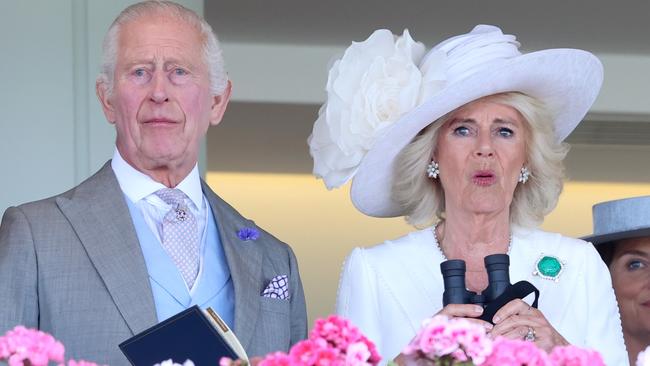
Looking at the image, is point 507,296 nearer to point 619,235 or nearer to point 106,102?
point 106,102

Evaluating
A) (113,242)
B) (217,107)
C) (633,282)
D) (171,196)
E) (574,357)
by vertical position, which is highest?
(217,107)

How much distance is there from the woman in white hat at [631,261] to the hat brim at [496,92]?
61 centimetres

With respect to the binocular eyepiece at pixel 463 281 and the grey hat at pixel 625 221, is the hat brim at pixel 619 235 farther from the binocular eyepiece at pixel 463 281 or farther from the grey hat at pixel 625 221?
the binocular eyepiece at pixel 463 281

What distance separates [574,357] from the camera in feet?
6.36

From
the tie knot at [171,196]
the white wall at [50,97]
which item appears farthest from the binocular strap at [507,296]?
the white wall at [50,97]

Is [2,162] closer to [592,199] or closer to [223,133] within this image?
[223,133]

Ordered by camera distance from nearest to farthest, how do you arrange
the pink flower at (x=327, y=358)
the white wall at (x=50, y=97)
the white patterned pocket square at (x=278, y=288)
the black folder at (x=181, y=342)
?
the pink flower at (x=327, y=358) → the black folder at (x=181, y=342) → the white patterned pocket square at (x=278, y=288) → the white wall at (x=50, y=97)

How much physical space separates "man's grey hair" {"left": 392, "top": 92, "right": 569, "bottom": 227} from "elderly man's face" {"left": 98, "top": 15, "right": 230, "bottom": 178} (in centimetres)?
53

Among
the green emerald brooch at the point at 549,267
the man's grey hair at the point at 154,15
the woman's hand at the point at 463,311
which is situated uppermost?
the man's grey hair at the point at 154,15

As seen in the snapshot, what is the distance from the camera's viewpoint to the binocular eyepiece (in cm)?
288

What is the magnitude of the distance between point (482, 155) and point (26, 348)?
1.65 metres

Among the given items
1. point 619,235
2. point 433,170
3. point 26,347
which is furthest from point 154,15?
point 619,235

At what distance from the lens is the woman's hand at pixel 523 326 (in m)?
2.91

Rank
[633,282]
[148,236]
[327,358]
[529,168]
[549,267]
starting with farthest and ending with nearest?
[633,282] → [529,168] → [549,267] → [148,236] → [327,358]
